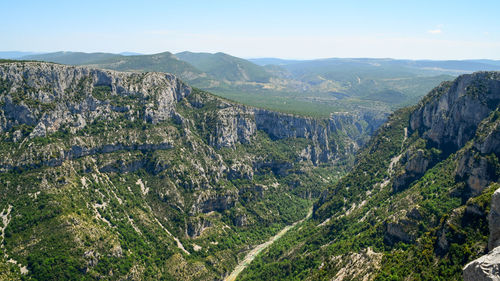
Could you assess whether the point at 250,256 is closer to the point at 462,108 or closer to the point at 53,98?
the point at 462,108

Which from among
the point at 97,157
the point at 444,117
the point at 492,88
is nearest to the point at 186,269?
the point at 97,157

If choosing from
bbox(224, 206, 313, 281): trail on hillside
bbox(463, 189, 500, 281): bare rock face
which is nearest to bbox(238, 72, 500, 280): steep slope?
bbox(224, 206, 313, 281): trail on hillside

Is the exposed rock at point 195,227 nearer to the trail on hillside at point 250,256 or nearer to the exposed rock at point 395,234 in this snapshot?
the trail on hillside at point 250,256

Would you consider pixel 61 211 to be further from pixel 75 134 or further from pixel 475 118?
pixel 475 118

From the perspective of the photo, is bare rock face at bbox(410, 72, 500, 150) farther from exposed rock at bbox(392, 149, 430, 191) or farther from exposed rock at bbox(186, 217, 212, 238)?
exposed rock at bbox(186, 217, 212, 238)

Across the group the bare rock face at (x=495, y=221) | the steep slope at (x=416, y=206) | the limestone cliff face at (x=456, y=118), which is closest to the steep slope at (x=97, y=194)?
the steep slope at (x=416, y=206)

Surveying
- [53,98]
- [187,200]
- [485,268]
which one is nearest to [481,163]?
[485,268]
